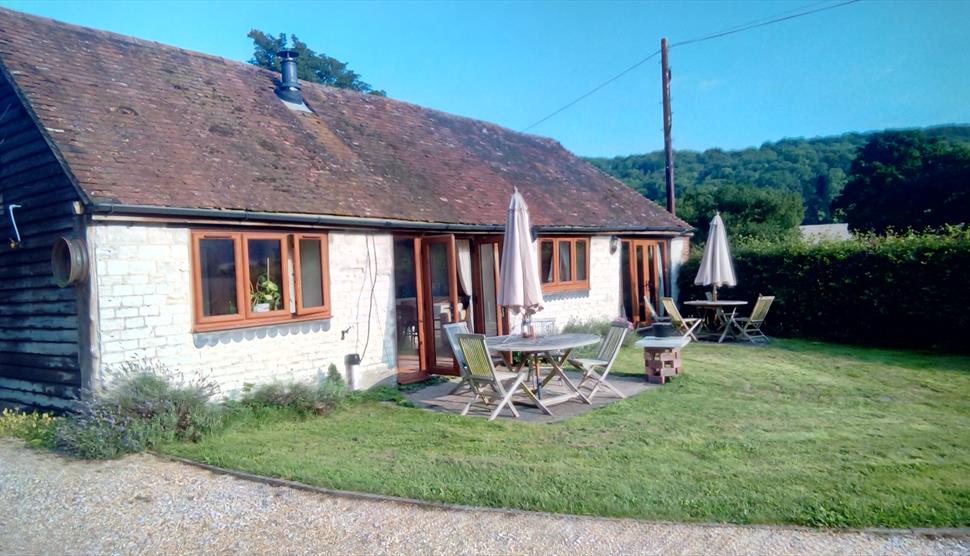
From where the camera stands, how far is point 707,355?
12.3 metres

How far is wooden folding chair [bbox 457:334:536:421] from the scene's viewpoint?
769 centimetres

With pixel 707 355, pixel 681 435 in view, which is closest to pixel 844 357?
pixel 707 355

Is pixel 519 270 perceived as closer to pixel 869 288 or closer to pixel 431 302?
pixel 431 302

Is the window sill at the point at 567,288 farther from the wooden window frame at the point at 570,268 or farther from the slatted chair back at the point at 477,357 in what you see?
the slatted chair back at the point at 477,357

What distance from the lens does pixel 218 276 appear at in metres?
8.02

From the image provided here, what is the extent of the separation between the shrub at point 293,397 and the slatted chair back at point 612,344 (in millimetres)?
3520

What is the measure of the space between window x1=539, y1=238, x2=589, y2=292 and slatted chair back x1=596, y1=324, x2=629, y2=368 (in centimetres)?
439

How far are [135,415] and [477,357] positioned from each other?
364 centimetres

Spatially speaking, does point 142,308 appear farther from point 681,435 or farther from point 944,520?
point 944,520

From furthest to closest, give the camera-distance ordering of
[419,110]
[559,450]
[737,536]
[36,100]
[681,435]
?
[419,110], [36,100], [681,435], [559,450], [737,536]

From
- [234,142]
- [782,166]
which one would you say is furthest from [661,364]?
[782,166]

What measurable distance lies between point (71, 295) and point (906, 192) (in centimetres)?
4323

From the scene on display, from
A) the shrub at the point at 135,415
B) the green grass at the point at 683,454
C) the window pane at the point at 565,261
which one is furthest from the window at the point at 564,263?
the shrub at the point at 135,415

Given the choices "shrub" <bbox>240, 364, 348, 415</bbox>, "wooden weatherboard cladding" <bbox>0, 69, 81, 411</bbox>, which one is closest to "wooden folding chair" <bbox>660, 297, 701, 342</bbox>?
"shrub" <bbox>240, 364, 348, 415</bbox>
